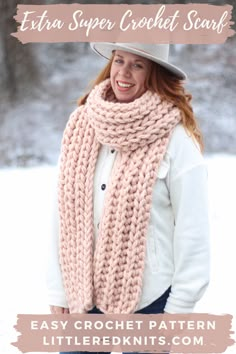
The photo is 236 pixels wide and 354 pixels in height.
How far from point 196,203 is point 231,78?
3.71 m

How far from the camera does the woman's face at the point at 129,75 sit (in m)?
1.19

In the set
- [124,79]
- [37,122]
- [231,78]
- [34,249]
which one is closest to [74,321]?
[124,79]

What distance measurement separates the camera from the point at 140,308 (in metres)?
1.25

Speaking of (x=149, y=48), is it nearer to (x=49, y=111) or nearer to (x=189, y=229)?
(x=189, y=229)

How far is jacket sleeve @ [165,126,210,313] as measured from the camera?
1.16m

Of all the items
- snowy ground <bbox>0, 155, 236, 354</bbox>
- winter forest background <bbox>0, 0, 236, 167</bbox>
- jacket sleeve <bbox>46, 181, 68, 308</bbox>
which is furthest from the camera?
winter forest background <bbox>0, 0, 236, 167</bbox>

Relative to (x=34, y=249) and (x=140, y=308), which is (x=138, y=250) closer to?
(x=140, y=308)

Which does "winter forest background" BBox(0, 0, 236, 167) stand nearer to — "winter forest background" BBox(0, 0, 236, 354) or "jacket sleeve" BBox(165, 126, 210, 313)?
"winter forest background" BBox(0, 0, 236, 354)

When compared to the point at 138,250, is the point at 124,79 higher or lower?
higher

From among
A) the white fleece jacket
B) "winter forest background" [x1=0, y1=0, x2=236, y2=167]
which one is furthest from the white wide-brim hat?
"winter forest background" [x1=0, y1=0, x2=236, y2=167]

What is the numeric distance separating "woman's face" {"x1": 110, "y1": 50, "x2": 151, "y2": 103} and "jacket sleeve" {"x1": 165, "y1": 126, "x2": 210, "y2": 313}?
0.14 m

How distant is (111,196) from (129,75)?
0.22m

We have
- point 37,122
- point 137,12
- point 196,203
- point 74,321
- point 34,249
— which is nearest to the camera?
point 196,203

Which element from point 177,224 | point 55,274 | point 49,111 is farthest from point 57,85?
point 177,224
